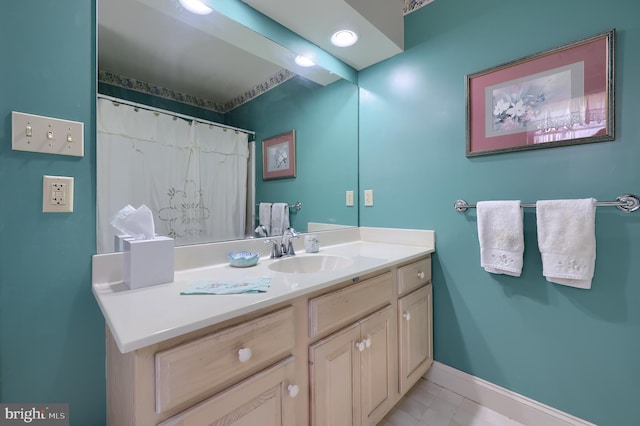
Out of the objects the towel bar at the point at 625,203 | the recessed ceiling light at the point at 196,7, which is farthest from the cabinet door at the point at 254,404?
the recessed ceiling light at the point at 196,7

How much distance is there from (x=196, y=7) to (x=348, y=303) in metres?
1.44

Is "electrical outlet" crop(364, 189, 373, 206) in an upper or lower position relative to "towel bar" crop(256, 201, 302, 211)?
upper

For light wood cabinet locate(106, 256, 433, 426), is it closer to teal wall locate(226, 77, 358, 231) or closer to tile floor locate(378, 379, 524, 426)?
tile floor locate(378, 379, 524, 426)

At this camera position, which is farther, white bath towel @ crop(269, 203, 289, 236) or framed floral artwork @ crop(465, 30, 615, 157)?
white bath towel @ crop(269, 203, 289, 236)

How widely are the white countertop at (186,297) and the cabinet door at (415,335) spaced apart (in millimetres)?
245

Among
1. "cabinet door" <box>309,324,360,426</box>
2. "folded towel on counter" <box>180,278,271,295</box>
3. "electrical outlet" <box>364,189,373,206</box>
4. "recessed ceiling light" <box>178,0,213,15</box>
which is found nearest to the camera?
"folded towel on counter" <box>180,278,271,295</box>

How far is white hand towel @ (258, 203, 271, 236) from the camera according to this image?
152cm

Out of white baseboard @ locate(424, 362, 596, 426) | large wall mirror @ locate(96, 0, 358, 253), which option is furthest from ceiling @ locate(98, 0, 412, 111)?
white baseboard @ locate(424, 362, 596, 426)

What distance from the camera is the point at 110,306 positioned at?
29.0 inches

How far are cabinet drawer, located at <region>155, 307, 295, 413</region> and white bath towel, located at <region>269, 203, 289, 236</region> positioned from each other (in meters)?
0.75

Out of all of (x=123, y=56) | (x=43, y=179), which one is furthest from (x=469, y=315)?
(x=123, y=56)

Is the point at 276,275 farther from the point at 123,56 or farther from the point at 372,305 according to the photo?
the point at 123,56

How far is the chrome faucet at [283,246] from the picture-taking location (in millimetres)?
1439

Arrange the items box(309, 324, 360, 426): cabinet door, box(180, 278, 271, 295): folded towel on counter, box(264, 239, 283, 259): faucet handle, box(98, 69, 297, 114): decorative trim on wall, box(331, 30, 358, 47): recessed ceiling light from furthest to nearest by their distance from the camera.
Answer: box(331, 30, 358, 47): recessed ceiling light → box(264, 239, 283, 259): faucet handle → box(98, 69, 297, 114): decorative trim on wall → box(309, 324, 360, 426): cabinet door → box(180, 278, 271, 295): folded towel on counter
